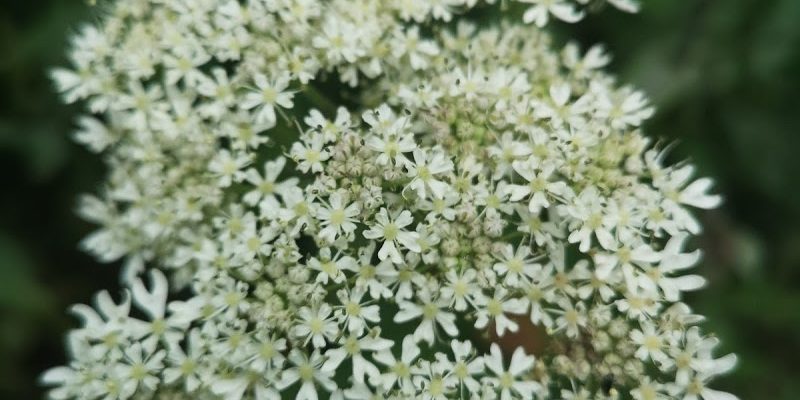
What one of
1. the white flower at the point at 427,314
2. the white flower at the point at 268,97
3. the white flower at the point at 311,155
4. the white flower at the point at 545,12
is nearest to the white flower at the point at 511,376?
the white flower at the point at 427,314

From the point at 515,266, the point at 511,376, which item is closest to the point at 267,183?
the point at 515,266

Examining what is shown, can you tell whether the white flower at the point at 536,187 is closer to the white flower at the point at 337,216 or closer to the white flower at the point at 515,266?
the white flower at the point at 515,266

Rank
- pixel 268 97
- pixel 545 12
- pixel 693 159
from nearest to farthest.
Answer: pixel 268 97 < pixel 545 12 < pixel 693 159

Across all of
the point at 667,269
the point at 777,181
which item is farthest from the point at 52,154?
the point at 777,181

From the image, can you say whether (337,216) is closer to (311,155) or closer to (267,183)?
(311,155)

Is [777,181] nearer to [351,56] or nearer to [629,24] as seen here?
[629,24]

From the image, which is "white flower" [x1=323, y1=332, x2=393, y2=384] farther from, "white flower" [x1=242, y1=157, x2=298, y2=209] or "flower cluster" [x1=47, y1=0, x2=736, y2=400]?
"white flower" [x1=242, y1=157, x2=298, y2=209]

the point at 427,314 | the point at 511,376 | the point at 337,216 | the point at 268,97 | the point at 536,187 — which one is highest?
the point at 268,97
